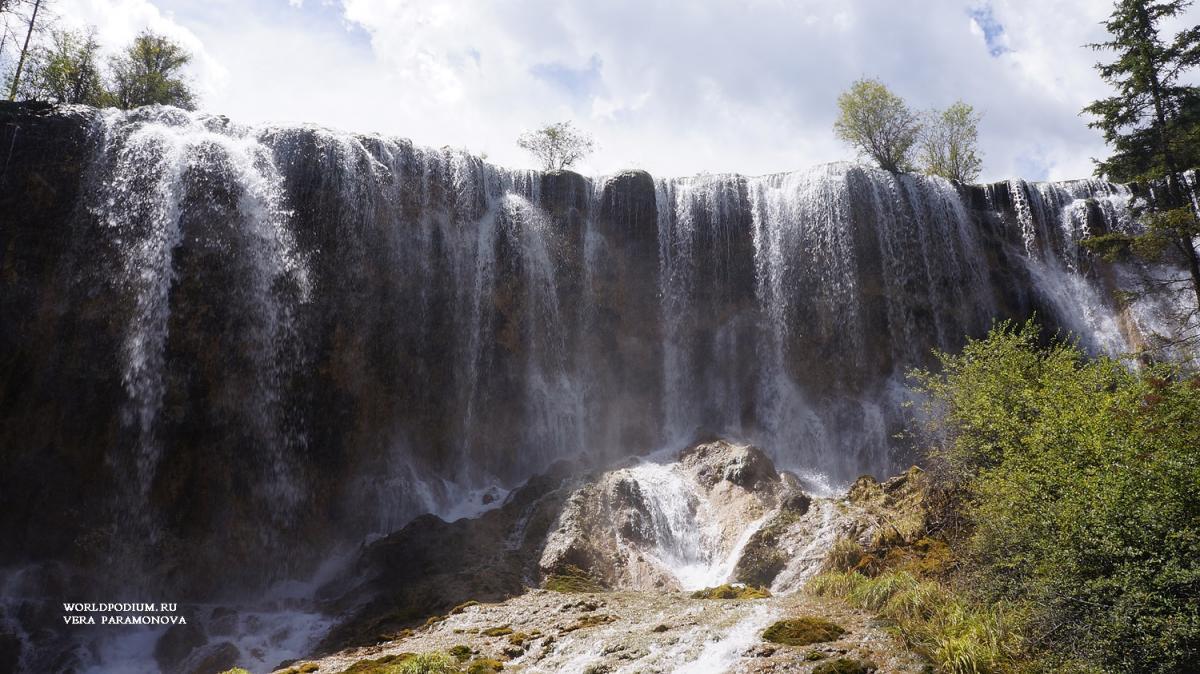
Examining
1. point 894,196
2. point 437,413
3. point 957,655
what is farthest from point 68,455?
point 894,196

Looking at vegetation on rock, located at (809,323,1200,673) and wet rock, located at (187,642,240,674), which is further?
wet rock, located at (187,642,240,674)

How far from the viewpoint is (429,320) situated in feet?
91.4

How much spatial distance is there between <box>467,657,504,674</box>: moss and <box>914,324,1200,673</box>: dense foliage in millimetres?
8581

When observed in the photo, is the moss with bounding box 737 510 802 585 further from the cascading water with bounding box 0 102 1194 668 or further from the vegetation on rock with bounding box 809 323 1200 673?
the vegetation on rock with bounding box 809 323 1200 673

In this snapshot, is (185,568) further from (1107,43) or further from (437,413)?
(1107,43)

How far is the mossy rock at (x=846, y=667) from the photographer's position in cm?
991

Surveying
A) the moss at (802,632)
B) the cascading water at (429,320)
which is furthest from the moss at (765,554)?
the moss at (802,632)

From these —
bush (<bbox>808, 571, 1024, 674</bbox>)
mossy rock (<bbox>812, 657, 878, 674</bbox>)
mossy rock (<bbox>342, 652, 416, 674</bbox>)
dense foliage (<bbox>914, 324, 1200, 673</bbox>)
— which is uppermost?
dense foliage (<bbox>914, 324, 1200, 673</bbox>)

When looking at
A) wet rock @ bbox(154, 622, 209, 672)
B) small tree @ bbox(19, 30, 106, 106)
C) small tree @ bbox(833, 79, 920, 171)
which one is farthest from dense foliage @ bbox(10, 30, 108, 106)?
small tree @ bbox(833, 79, 920, 171)

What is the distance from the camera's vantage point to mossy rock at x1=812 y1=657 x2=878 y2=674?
9.91m

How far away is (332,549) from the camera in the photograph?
23.1 metres

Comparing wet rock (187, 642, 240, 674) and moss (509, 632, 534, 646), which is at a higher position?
moss (509, 632, 534, 646)

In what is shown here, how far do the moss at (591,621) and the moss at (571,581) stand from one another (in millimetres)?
3856

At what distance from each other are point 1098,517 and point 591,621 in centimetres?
938
